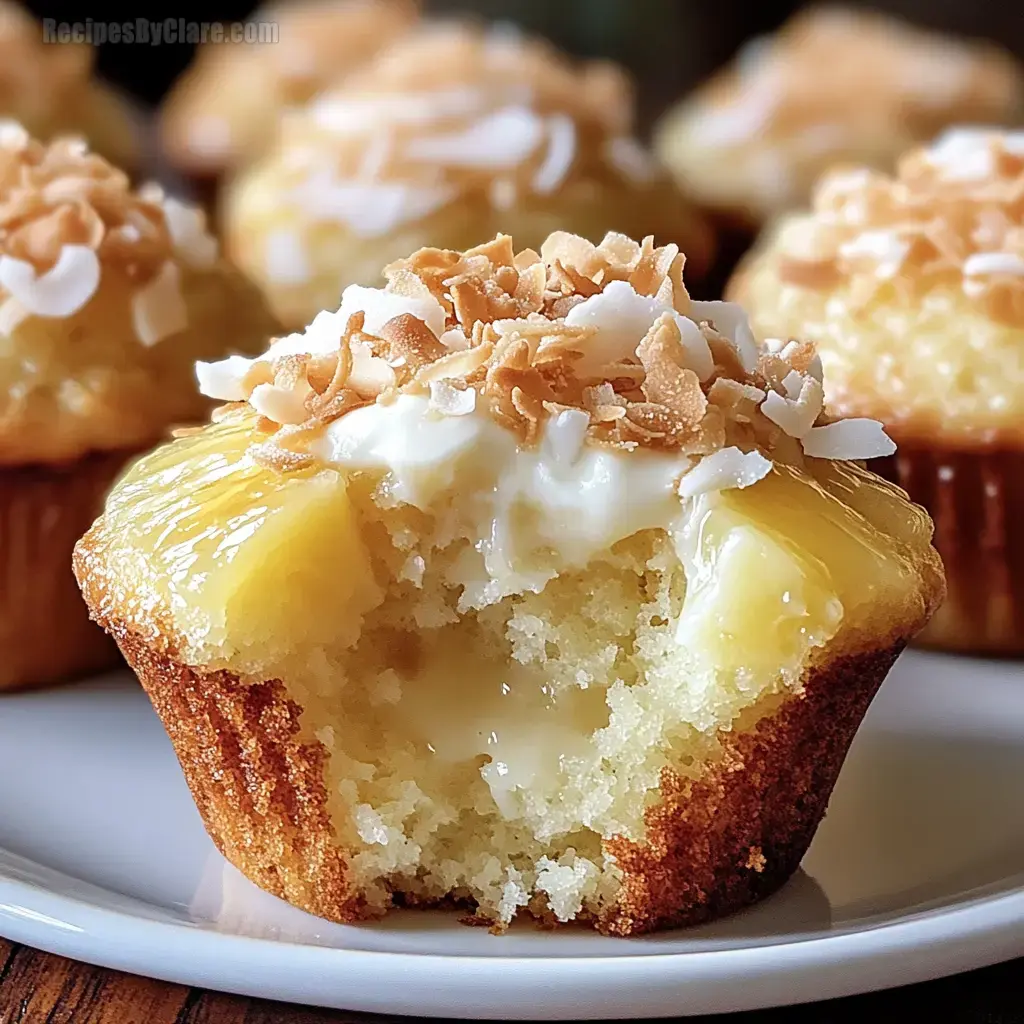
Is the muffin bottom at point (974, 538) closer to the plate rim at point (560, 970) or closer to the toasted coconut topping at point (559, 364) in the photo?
the toasted coconut topping at point (559, 364)

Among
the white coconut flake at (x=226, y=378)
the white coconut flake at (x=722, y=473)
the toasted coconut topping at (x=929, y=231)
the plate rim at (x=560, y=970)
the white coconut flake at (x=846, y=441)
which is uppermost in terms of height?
the white coconut flake at (x=226, y=378)

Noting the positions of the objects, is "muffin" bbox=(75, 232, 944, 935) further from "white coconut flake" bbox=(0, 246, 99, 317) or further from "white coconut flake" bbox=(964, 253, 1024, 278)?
"white coconut flake" bbox=(964, 253, 1024, 278)

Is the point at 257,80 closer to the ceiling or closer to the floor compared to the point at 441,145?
closer to the floor

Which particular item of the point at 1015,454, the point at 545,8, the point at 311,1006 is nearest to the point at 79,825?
the point at 311,1006

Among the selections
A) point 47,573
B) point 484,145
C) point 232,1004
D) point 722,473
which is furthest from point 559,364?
point 484,145

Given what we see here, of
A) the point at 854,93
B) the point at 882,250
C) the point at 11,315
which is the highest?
the point at 11,315

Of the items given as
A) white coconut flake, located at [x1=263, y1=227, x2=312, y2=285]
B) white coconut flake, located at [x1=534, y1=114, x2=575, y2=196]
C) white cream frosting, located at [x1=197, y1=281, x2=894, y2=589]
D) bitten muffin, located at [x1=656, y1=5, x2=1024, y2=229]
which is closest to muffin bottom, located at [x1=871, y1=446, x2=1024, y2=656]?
white cream frosting, located at [x1=197, y1=281, x2=894, y2=589]

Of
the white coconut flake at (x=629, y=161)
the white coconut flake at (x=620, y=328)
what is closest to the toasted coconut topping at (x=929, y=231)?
the white coconut flake at (x=629, y=161)

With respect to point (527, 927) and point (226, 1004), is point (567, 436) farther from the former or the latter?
point (226, 1004)
